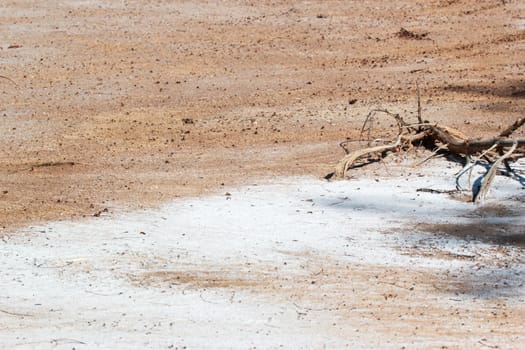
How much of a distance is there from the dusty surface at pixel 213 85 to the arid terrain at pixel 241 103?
0.02 m

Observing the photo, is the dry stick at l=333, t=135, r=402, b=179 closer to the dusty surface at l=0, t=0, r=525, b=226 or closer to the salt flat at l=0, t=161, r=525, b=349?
the salt flat at l=0, t=161, r=525, b=349

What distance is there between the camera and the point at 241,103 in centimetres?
1120

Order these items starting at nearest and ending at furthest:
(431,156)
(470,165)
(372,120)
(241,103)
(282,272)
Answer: (282,272), (470,165), (431,156), (372,120), (241,103)

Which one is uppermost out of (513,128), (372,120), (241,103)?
(513,128)

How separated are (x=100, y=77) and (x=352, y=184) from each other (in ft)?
14.0

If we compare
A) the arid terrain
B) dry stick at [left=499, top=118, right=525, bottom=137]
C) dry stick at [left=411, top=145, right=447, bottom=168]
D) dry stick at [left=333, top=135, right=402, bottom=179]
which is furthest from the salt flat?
dry stick at [left=499, top=118, right=525, bottom=137]

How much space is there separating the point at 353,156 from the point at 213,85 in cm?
314

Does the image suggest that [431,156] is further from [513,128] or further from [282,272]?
[282,272]

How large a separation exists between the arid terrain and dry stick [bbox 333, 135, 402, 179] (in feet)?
0.60

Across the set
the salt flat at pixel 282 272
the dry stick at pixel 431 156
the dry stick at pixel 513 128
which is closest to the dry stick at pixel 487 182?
the salt flat at pixel 282 272

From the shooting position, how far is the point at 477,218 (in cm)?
806

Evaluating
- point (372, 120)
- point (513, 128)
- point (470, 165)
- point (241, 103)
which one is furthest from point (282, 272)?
point (241, 103)

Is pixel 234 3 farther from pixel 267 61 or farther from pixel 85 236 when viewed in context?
pixel 85 236

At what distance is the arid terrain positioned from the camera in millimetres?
6980
